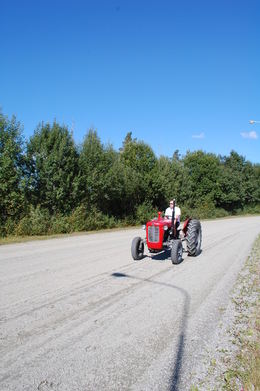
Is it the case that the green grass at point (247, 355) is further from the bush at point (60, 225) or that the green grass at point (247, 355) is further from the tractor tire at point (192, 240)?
the bush at point (60, 225)

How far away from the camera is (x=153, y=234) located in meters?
8.50

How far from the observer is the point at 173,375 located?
2844 mm

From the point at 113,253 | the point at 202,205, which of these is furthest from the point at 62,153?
the point at 202,205

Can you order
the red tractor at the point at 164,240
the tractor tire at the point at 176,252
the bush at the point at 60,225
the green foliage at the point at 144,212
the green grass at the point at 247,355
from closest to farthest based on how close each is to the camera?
the green grass at the point at 247,355 → the tractor tire at the point at 176,252 → the red tractor at the point at 164,240 → the bush at the point at 60,225 → the green foliage at the point at 144,212

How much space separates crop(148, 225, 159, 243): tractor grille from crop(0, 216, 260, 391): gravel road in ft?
3.08

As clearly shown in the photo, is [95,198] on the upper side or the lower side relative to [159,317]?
upper

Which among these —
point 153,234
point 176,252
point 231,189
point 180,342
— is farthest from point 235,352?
point 231,189

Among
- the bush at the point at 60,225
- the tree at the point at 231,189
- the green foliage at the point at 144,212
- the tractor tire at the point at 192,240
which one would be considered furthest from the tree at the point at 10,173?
the tree at the point at 231,189

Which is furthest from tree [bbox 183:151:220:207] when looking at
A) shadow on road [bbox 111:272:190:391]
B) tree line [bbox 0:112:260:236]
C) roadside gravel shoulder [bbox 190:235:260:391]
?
roadside gravel shoulder [bbox 190:235:260:391]

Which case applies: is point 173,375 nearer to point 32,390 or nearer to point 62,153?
point 32,390

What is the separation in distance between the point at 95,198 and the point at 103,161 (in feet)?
9.28

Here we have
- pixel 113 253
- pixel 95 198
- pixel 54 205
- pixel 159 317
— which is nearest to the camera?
pixel 159 317

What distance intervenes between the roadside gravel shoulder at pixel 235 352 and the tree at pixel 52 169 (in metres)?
14.3

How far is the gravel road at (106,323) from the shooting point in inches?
110
